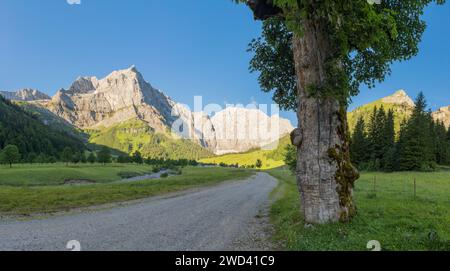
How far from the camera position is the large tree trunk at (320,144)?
10.3 meters

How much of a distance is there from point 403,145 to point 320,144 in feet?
265

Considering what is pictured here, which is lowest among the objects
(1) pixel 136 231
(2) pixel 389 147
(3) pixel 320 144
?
(1) pixel 136 231

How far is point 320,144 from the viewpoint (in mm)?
10531

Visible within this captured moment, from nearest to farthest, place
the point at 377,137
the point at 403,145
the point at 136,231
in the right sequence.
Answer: the point at 136,231 → the point at 403,145 → the point at 377,137

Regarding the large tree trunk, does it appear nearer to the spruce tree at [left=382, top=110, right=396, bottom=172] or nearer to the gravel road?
the gravel road

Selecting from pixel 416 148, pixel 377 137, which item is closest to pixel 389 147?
pixel 377 137

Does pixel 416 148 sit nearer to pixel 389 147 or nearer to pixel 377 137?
pixel 389 147

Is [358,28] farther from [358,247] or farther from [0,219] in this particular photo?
[0,219]

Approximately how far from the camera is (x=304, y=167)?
35.3 ft

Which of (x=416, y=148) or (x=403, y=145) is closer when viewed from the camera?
(x=416, y=148)

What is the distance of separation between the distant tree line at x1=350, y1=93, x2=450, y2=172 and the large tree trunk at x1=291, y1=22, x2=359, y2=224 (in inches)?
3054

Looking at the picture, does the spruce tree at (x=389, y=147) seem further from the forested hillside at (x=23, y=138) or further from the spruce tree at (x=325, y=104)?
the forested hillside at (x=23, y=138)
